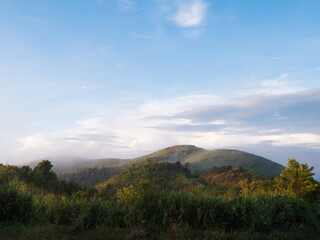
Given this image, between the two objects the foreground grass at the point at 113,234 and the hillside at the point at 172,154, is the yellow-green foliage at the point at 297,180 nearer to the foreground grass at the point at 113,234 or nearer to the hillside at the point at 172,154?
Answer: the foreground grass at the point at 113,234

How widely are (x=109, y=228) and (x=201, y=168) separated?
262 feet

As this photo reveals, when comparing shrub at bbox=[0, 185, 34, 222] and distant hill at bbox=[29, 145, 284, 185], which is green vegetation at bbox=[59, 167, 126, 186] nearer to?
distant hill at bbox=[29, 145, 284, 185]

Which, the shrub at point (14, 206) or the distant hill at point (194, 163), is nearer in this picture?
the shrub at point (14, 206)

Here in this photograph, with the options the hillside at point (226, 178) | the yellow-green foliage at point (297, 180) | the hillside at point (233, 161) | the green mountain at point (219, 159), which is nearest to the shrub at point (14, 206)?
the yellow-green foliage at point (297, 180)

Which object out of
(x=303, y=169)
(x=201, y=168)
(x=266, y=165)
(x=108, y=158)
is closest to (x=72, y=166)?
(x=108, y=158)

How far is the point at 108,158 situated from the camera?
494 feet

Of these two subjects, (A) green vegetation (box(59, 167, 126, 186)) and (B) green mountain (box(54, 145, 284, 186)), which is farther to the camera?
(A) green vegetation (box(59, 167, 126, 186))

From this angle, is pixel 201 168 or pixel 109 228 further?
pixel 201 168

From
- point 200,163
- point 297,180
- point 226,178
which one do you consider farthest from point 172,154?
point 297,180

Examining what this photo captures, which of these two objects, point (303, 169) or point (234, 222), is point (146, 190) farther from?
point (303, 169)

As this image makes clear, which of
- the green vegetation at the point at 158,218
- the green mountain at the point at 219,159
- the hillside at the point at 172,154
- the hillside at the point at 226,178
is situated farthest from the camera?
the hillside at the point at 172,154

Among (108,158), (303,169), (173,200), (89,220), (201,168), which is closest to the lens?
(89,220)

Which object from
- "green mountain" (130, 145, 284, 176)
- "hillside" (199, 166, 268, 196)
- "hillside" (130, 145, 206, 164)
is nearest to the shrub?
"hillside" (199, 166, 268, 196)

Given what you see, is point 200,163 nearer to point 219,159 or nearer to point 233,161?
point 219,159
